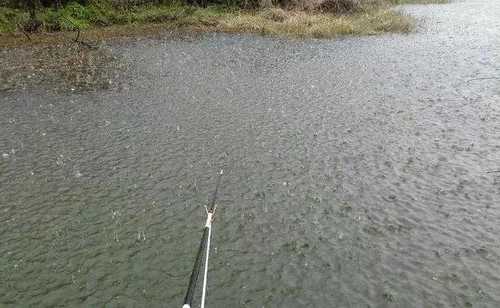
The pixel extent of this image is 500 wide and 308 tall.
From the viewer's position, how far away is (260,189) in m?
12.2

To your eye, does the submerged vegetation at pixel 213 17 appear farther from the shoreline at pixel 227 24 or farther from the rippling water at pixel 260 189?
the rippling water at pixel 260 189

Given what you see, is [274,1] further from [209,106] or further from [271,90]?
[209,106]

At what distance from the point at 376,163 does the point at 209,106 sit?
7587mm

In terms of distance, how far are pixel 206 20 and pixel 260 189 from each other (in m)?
25.0

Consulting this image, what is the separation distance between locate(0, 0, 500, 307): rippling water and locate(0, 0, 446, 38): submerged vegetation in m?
11.2

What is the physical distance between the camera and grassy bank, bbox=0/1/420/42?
→ 1227 inches

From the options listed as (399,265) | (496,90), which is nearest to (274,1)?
(496,90)

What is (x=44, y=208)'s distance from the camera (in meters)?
11.0

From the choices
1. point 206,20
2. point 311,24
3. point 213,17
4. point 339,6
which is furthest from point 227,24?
point 339,6

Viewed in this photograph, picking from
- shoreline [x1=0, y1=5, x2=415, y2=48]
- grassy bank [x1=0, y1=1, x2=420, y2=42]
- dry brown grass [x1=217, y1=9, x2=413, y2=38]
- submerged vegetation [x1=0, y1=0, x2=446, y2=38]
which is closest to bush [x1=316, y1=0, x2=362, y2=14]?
submerged vegetation [x1=0, y1=0, x2=446, y2=38]

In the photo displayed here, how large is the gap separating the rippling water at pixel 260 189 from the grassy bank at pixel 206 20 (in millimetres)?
10761

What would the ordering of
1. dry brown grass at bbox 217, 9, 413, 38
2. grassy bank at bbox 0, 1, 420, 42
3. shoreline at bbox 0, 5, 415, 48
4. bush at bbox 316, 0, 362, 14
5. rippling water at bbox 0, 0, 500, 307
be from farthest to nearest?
1. bush at bbox 316, 0, 362, 14
2. dry brown grass at bbox 217, 9, 413, 38
3. grassy bank at bbox 0, 1, 420, 42
4. shoreline at bbox 0, 5, 415, 48
5. rippling water at bbox 0, 0, 500, 307

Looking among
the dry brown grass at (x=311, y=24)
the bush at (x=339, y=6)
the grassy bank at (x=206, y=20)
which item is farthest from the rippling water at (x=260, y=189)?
the bush at (x=339, y=6)

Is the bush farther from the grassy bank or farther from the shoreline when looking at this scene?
the grassy bank
